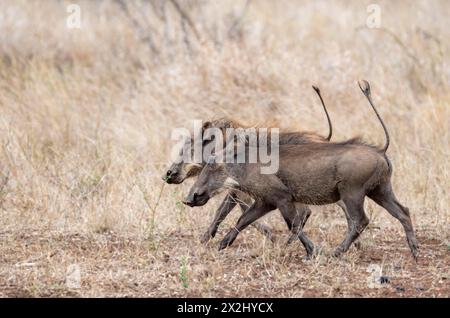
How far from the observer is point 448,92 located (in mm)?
8734

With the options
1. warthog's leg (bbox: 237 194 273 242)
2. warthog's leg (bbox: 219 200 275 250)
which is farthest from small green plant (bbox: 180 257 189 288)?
warthog's leg (bbox: 237 194 273 242)

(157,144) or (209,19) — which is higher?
(209,19)

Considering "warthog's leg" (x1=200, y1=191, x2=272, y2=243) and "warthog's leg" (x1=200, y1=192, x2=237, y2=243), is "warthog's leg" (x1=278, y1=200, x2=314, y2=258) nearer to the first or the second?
"warthog's leg" (x1=200, y1=191, x2=272, y2=243)

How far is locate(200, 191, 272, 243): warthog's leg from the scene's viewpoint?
20.0 ft

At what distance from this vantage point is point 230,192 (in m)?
6.17

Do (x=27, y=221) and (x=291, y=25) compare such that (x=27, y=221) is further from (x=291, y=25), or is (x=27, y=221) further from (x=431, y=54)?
(x=291, y=25)

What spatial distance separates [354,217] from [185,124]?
3201 millimetres

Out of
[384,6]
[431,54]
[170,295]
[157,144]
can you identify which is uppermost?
[384,6]

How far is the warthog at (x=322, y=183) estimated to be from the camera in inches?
213

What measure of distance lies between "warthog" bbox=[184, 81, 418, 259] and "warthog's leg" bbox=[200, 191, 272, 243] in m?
0.31

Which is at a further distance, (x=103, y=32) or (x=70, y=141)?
(x=103, y=32)

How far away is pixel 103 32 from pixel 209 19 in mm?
1823

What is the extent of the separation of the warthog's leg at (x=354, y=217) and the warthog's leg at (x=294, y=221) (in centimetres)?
19

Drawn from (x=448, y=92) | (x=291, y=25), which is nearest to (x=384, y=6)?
(x=291, y=25)
